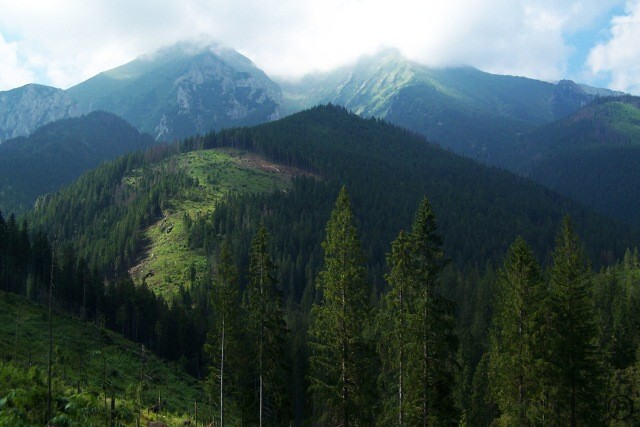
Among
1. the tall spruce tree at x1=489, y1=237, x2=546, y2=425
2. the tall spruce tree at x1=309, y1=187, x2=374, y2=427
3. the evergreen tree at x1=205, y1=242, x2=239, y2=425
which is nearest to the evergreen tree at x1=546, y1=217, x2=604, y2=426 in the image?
the tall spruce tree at x1=489, y1=237, x2=546, y2=425

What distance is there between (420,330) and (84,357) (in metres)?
43.9

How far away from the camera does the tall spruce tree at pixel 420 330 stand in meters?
29.9

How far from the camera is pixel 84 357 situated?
57.5m

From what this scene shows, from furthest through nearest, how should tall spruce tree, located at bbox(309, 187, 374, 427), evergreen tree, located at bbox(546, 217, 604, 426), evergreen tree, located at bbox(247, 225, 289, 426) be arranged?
evergreen tree, located at bbox(546, 217, 604, 426)
evergreen tree, located at bbox(247, 225, 289, 426)
tall spruce tree, located at bbox(309, 187, 374, 427)

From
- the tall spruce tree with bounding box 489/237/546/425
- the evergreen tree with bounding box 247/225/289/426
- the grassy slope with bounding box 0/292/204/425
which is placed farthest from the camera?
the grassy slope with bounding box 0/292/204/425

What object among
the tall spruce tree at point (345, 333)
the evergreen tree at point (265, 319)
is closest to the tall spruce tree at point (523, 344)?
the tall spruce tree at point (345, 333)

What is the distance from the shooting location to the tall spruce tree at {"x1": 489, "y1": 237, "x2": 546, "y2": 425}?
3472 centimetres

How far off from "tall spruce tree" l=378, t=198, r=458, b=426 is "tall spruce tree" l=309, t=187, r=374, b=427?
1.47 meters

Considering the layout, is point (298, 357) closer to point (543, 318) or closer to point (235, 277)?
point (235, 277)

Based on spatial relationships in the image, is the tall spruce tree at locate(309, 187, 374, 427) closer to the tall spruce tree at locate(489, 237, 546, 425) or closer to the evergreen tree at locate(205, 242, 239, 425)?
the evergreen tree at locate(205, 242, 239, 425)

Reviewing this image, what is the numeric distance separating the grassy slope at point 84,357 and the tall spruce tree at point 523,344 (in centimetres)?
2680

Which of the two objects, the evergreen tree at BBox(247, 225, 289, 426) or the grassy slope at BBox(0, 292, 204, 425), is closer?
the evergreen tree at BBox(247, 225, 289, 426)

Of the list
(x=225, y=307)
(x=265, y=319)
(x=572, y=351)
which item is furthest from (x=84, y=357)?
(x=572, y=351)

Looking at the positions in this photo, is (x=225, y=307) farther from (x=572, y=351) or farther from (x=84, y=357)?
(x=84, y=357)
